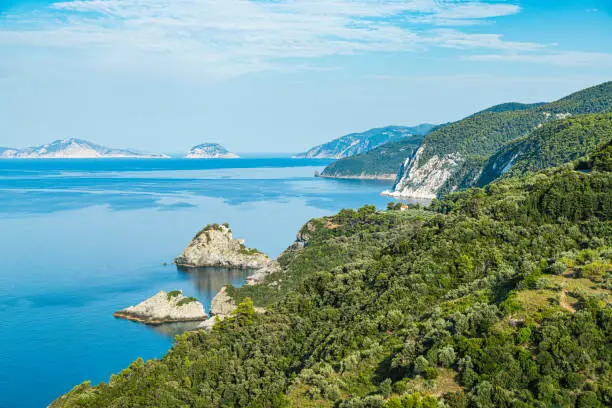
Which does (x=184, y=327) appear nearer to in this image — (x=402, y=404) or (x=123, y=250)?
(x=123, y=250)

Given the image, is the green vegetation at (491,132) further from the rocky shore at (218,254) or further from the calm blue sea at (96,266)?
the rocky shore at (218,254)

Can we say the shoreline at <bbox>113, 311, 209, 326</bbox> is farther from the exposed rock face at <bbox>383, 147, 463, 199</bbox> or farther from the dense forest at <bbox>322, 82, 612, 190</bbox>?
the exposed rock face at <bbox>383, 147, 463, 199</bbox>

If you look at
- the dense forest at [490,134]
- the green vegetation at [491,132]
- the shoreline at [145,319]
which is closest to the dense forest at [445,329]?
the shoreline at [145,319]

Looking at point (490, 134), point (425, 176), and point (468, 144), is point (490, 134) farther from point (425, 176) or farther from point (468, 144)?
point (425, 176)

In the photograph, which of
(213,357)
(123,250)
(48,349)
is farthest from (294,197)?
(213,357)

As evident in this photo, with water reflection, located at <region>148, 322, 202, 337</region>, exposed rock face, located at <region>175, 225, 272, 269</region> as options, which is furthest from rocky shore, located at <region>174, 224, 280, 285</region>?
water reflection, located at <region>148, 322, 202, 337</region>

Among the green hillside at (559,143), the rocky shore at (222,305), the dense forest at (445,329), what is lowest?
the rocky shore at (222,305)
